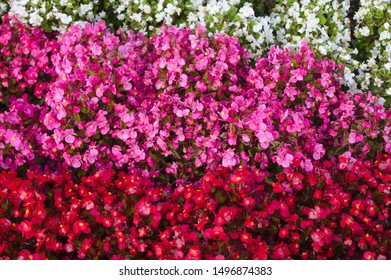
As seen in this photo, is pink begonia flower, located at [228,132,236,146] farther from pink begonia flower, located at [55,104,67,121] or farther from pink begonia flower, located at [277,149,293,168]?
pink begonia flower, located at [55,104,67,121]

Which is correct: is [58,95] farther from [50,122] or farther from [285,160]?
[285,160]

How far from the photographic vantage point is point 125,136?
2941 millimetres

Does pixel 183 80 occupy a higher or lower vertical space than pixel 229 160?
higher

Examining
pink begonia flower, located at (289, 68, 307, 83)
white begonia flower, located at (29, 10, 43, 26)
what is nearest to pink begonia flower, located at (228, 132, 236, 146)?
pink begonia flower, located at (289, 68, 307, 83)

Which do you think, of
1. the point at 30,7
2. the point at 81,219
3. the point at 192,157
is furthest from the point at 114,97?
the point at 30,7

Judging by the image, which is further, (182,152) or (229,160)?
(182,152)

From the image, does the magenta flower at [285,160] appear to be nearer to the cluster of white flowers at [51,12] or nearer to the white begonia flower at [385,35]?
the white begonia flower at [385,35]

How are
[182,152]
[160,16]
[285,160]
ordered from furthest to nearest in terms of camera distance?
[160,16], [182,152], [285,160]

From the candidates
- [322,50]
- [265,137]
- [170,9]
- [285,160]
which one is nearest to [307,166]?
[285,160]

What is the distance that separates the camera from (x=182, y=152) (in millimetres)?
3082

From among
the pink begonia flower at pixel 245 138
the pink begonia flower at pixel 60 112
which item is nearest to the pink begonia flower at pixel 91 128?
the pink begonia flower at pixel 60 112

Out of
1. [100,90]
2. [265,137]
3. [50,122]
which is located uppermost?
[100,90]

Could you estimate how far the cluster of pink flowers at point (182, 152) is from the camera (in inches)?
98.8

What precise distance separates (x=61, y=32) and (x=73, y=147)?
110 cm
